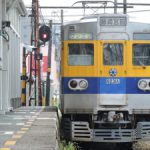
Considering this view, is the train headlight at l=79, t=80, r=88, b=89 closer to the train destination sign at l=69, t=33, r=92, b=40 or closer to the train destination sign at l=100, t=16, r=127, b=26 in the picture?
the train destination sign at l=69, t=33, r=92, b=40

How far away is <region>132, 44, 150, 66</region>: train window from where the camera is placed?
48.5ft

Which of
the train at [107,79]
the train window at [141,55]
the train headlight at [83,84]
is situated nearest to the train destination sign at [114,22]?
the train at [107,79]

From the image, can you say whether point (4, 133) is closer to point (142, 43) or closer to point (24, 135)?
point (24, 135)

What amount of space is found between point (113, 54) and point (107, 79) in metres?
0.62

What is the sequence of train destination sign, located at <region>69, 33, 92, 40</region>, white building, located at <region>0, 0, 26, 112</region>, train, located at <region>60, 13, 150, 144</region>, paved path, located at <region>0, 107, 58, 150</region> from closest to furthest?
paved path, located at <region>0, 107, 58, 150</region>, train, located at <region>60, 13, 150, 144</region>, train destination sign, located at <region>69, 33, 92, 40</region>, white building, located at <region>0, 0, 26, 112</region>

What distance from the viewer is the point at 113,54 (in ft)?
48.3

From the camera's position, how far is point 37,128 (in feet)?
41.3

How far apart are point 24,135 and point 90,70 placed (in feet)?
13.5

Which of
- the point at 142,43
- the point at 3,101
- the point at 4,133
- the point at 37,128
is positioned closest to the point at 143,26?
the point at 142,43

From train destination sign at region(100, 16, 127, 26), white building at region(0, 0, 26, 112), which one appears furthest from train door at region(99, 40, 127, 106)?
white building at region(0, 0, 26, 112)

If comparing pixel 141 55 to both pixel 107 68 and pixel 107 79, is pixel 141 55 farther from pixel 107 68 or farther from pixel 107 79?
pixel 107 79

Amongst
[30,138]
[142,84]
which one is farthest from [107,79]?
[30,138]

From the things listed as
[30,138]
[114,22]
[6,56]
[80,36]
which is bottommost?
[30,138]

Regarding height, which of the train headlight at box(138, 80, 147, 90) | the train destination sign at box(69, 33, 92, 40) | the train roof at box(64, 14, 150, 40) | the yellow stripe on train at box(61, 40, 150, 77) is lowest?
the train headlight at box(138, 80, 147, 90)
